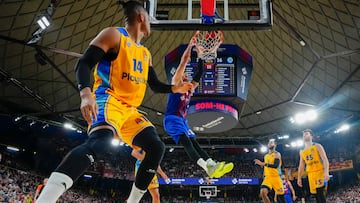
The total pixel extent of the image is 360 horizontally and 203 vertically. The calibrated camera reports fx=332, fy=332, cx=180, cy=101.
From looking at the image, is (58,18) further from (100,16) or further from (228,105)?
(228,105)

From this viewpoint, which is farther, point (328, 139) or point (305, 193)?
point (305, 193)

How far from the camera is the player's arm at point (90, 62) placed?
2742mm

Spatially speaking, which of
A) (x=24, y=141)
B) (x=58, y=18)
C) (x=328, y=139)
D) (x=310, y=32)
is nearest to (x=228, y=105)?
(x=310, y=32)

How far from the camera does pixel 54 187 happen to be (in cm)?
251

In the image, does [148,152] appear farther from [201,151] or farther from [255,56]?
[255,56]

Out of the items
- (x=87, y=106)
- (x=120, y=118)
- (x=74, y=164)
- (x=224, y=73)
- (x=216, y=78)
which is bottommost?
(x=74, y=164)

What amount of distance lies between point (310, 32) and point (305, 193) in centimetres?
2482

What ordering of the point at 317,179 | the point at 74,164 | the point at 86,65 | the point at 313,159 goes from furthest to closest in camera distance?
the point at 313,159 < the point at 317,179 < the point at 86,65 < the point at 74,164

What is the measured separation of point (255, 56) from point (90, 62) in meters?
19.1

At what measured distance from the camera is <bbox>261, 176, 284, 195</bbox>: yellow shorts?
33.6 feet

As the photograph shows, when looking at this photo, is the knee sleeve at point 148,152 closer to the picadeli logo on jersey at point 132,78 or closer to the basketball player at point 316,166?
the picadeli logo on jersey at point 132,78

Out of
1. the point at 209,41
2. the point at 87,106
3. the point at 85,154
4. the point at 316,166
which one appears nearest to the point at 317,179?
the point at 316,166

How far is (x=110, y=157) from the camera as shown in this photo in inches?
1480

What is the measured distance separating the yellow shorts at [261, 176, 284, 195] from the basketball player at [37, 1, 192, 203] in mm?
7673
